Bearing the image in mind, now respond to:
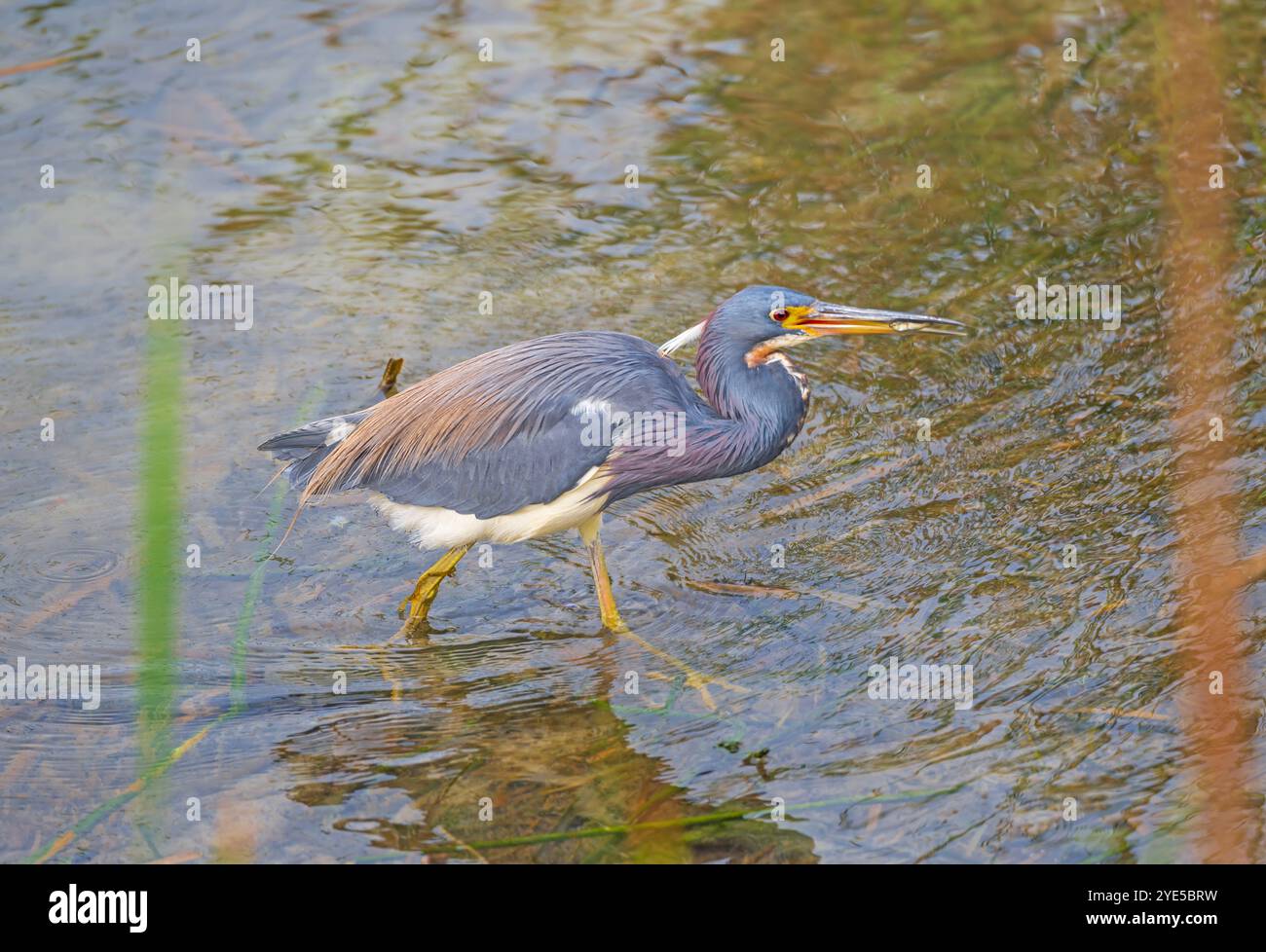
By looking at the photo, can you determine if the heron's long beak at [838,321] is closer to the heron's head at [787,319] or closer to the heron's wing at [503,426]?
the heron's head at [787,319]

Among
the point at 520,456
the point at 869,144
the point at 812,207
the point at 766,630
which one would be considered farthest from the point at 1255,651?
the point at 869,144

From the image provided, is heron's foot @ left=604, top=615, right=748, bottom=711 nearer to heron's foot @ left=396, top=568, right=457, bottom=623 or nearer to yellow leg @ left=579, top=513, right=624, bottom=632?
yellow leg @ left=579, top=513, right=624, bottom=632

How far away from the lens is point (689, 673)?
7031 millimetres

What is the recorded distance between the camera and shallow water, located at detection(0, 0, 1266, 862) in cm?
627

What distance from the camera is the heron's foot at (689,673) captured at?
6852 mm

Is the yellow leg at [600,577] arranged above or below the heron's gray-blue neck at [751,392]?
below

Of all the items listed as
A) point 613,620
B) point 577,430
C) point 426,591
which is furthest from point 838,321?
point 426,591

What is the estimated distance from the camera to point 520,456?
732cm

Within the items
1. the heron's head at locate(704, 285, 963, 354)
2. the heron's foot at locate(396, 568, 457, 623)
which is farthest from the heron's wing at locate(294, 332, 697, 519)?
the heron's head at locate(704, 285, 963, 354)

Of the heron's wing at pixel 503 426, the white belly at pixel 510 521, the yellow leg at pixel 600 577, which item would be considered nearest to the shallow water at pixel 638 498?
the yellow leg at pixel 600 577

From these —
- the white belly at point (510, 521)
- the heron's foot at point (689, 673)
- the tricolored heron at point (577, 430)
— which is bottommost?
the heron's foot at point (689, 673)

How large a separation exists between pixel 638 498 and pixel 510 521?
1.21 metres

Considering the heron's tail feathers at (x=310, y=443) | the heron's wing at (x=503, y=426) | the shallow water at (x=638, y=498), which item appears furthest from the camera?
the heron's tail feathers at (x=310, y=443)

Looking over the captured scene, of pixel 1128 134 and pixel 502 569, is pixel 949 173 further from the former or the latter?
pixel 502 569
